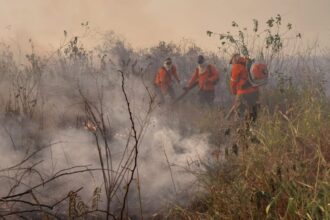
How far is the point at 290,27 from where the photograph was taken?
9.13m

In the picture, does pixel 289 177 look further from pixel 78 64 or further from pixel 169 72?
pixel 78 64

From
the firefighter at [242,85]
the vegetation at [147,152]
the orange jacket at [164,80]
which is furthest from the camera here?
the orange jacket at [164,80]

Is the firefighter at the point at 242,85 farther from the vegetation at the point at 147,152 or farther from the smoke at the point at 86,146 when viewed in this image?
the smoke at the point at 86,146

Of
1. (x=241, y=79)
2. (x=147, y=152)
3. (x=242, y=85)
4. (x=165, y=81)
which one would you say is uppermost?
(x=165, y=81)

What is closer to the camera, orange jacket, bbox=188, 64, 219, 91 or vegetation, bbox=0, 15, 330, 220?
vegetation, bbox=0, 15, 330, 220

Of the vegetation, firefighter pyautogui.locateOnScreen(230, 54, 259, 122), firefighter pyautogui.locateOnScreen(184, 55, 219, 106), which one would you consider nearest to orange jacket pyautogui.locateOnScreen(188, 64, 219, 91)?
firefighter pyautogui.locateOnScreen(184, 55, 219, 106)

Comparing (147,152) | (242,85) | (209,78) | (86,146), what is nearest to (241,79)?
(242,85)

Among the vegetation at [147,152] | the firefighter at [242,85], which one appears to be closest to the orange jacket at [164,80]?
the vegetation at [147,152]

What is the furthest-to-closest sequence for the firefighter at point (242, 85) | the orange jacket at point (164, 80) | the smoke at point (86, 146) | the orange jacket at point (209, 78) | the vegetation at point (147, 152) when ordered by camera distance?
the orange jacket at point (164, 80) → the orange jacket at point (209, 78) → the firefighter at point (242, 85) → the smoke at point (86, 146) → the vegetation at point (147, 152)

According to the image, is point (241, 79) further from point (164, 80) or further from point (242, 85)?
point (164, 80)

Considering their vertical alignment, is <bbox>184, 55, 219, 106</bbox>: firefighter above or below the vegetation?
above

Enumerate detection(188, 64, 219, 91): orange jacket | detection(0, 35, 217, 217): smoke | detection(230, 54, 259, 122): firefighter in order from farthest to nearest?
1. detection(188, 64, 219, 91): orange jacket
2. detection(230, 54, 259, 122): firefighter
3. detection(0, 35, 217, 217): smoke

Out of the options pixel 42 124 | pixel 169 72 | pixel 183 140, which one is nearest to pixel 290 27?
pixel 169 72

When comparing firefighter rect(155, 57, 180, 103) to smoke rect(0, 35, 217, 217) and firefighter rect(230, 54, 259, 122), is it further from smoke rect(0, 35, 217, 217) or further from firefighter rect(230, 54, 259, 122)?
firefighter rect(230, 54, 259, 122)
